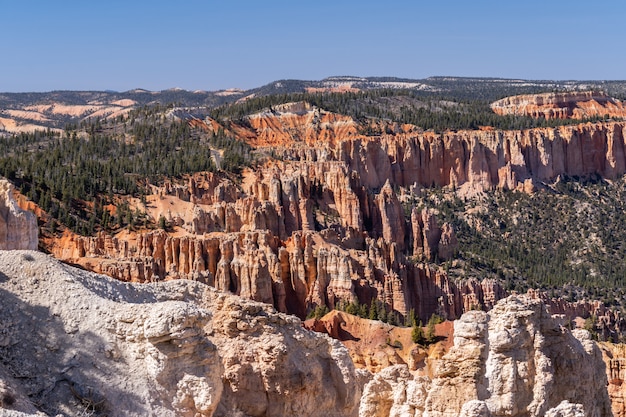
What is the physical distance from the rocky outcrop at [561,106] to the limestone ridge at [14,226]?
138m

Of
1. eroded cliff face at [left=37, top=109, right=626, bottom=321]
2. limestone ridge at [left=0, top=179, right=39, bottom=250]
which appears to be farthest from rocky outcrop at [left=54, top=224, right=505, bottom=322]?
limestone ridge at [left=0, top=179, right=39, bottom=250]

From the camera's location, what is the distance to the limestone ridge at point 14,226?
3688cm

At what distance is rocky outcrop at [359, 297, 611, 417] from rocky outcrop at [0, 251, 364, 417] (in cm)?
311

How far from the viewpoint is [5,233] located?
3700 centimetres

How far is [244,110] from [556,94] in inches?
2512

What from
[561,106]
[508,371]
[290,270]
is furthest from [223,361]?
[561,106]

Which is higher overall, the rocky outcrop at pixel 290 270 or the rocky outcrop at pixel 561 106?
the rocky outcrop at pixel 561 106

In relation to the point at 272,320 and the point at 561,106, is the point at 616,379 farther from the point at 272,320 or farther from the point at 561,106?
the point at 561,106

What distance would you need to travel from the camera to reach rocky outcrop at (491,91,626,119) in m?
173

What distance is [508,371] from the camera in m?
18.6

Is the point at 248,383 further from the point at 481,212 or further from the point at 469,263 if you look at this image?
the point at 481,212

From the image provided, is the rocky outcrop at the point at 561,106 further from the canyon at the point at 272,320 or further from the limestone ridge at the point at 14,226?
the limestone ridge at the point at 14,226

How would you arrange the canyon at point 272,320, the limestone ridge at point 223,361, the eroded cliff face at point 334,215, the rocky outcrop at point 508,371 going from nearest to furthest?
the limestone ridge at point 223,361 < the canyon at point 272,320 < the rocky outcrop at point 508,371 < the eroded cliff face at point 334,215

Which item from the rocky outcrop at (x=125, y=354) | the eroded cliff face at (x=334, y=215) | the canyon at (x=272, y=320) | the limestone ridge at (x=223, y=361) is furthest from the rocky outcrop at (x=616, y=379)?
the eroded cliff face at (x=334, y=215)
